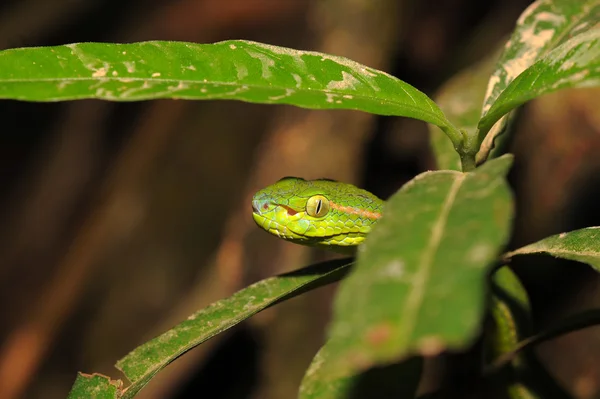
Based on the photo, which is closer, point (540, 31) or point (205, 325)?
point (205, 325)

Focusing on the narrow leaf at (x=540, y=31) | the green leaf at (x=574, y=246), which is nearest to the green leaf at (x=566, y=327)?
the green leaf at (x=574, y=246)

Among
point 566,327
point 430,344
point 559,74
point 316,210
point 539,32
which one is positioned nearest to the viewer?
point 430,344

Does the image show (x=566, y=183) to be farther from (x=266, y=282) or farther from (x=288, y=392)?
(x=266, y=282)

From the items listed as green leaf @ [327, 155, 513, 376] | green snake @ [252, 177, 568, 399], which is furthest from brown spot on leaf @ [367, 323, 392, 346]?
green snake @ [252, 177, 568, 399]

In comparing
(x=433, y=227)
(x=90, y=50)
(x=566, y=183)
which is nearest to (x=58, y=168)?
(x=566, y=183)

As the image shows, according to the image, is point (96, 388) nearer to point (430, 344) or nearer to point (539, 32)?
point (430, 344)

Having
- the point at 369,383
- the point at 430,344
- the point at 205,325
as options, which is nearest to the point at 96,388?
the point at 205,325

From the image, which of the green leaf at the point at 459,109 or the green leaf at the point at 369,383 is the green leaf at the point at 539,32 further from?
the green leaf at the point at 369,383
